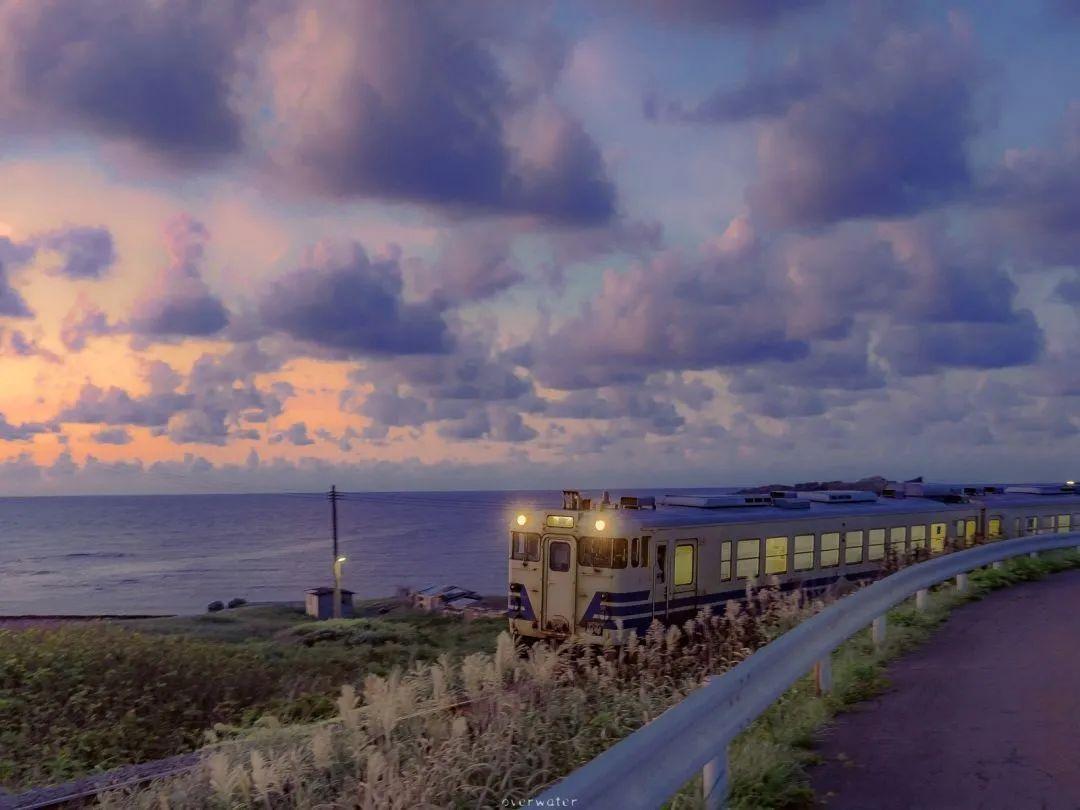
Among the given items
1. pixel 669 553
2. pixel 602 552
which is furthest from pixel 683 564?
pixel 602 552

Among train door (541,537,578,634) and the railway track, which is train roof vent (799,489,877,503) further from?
the railway track

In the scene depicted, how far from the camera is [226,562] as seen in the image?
113 m

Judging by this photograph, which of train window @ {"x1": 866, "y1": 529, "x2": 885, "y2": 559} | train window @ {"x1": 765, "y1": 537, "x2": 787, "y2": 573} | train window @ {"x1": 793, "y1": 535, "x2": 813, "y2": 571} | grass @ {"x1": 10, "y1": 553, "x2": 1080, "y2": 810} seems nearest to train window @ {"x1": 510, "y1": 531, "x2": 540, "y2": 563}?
train window @ {"x1": 765, "y1": 537, "x2": 787, "y2": 573}

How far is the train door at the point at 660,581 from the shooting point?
1625 centimetres

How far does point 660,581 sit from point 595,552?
1.34m

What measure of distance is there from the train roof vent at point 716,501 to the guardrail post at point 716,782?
12884 millimetres

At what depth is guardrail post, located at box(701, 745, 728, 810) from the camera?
4602 mm

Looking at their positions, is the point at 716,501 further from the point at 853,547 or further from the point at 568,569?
the point at 853,547

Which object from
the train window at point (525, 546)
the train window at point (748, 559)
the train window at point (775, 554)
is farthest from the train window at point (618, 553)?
the train window at point (775, 554)

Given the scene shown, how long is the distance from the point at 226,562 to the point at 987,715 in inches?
4577

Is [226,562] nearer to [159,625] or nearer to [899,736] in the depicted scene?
[159,625]

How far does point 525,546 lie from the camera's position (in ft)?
58.4

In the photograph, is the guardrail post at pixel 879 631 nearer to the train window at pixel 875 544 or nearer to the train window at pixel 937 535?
the train window at pixel 875 544

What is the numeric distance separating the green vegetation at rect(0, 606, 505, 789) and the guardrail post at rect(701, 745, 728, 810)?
254 inches
